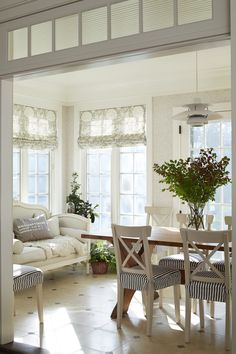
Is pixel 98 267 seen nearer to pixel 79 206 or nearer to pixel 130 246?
pixel 79 206

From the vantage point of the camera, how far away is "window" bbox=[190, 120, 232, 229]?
6.52 metres

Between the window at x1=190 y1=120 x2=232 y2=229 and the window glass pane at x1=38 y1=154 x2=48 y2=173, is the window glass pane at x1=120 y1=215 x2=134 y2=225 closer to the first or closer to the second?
the window at x1=190 y1=120 x2=232 y2=229

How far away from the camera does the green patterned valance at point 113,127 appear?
7301 mm

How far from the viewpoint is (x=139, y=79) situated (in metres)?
7.23

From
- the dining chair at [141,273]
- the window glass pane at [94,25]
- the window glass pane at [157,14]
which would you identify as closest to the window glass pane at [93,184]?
the dining chair at [141,273]

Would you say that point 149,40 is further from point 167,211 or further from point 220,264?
point 167,211

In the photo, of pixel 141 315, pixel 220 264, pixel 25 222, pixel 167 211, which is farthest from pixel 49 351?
pixel 167 211

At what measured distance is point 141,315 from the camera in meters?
4.97

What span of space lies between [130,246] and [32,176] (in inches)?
123

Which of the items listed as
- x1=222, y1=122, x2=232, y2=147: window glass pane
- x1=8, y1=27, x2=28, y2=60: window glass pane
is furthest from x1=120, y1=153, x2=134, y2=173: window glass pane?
x1=8, y1=27, x2=28, y2=60: window glass pane

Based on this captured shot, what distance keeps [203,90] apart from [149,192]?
5.55ft

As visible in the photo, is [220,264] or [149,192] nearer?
[220,264]

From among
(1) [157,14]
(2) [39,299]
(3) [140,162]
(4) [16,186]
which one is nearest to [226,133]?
(3) [140,162]

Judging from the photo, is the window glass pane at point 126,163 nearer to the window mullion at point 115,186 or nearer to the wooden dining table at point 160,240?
the window mullion at point 115,186
